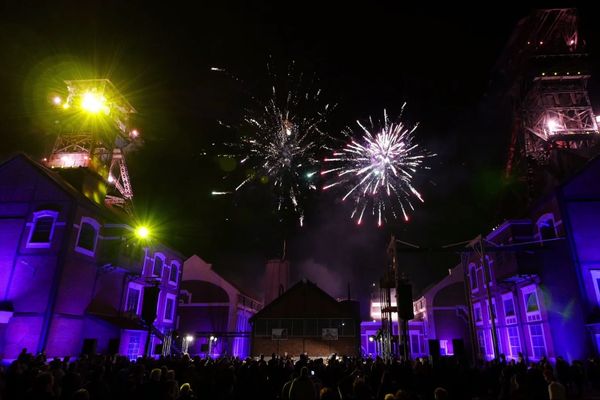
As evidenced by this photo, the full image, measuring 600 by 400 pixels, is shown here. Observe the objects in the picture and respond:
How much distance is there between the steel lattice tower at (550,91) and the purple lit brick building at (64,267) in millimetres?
32448

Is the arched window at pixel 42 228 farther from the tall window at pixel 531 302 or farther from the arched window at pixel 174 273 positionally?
the tall window at pixel 531 302

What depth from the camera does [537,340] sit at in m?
24.1

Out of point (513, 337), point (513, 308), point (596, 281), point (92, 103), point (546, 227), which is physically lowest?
point (513, 337)

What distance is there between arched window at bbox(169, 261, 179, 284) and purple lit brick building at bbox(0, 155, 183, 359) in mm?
6422

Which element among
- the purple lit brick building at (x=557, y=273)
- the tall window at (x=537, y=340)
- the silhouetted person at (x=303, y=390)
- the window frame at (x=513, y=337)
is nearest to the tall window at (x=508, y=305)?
the purple lit brick building at (x=557, y=273)

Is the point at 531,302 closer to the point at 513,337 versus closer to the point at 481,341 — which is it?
the point at 513,337

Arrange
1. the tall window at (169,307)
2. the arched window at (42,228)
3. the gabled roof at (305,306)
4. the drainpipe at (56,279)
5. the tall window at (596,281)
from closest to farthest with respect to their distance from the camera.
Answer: the drainpipe at (56,279) → the tall window at (596,281) → the arched window at (42,228) → the tall window at (169,307) → the gabled roof at (305,306)

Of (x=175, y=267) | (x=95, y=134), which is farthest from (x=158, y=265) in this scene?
(x=95, y=134)

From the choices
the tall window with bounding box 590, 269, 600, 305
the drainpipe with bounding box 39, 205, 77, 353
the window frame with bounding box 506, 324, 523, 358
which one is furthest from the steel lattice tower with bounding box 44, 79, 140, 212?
the tall window with bounding box 590, 269, 600, 305

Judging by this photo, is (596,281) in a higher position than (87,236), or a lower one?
lower

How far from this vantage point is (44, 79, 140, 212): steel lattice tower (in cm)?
2973

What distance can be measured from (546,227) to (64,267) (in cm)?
3071

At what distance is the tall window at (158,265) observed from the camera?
31.1 metres

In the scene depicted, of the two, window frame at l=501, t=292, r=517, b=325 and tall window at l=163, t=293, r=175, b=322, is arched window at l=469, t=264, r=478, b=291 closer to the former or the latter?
window frame at l=501, t=292, r=517, b=325
